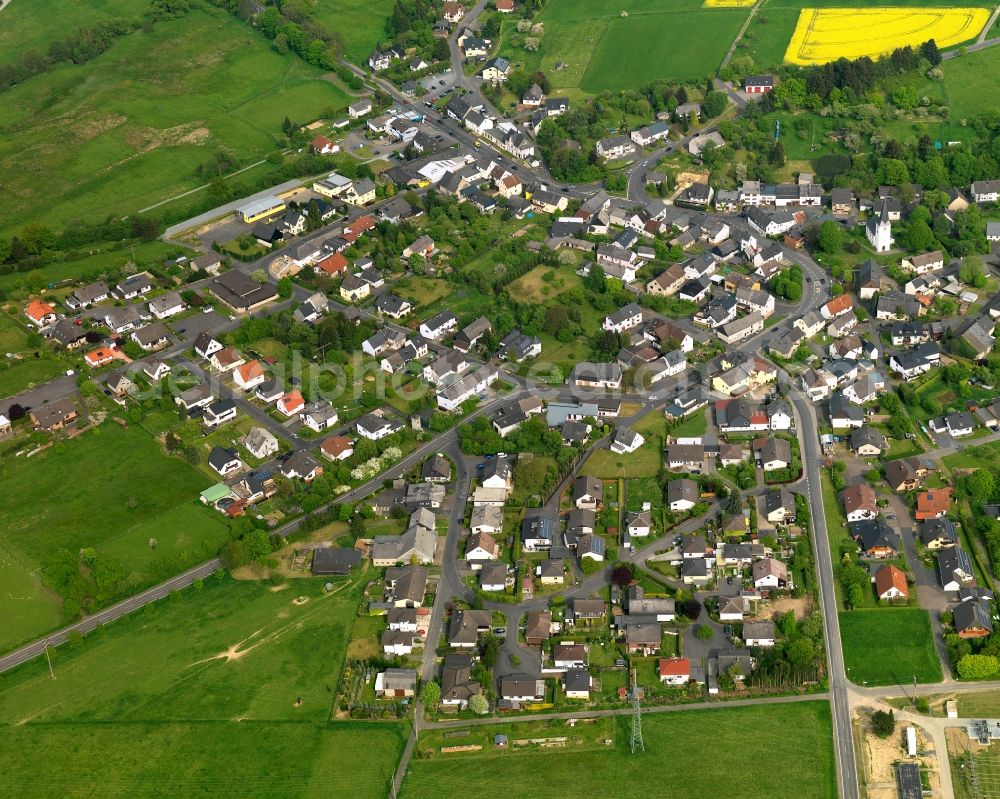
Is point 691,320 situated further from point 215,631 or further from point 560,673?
→ point 215,631

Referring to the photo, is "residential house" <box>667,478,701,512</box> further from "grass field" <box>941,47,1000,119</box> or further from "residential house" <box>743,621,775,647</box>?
"grass field" <box>941,47,1000,119</box>

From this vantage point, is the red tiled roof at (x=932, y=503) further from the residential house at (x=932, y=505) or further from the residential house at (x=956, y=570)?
the residential house at (x=956, y=570)

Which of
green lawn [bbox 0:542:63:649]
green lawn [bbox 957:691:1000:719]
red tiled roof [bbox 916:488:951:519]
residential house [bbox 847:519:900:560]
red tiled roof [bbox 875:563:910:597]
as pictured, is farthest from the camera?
red tiled roof [bbox 916:488:951:519]

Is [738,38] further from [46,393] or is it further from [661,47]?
[46,393]

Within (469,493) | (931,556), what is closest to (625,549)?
(469,493)

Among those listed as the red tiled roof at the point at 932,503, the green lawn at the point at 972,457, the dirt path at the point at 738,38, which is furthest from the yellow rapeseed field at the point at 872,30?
the red tiled roof at the point at 932,503

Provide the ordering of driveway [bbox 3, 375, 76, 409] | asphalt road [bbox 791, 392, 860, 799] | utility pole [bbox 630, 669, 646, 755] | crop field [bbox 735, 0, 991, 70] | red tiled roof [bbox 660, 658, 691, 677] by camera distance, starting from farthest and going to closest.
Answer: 1. crop field [bbox 735, 0, 991, 70]
2. driveway [bbox 3, 375, 76, 409]
3. red tiled roof [bbox 660, 658, 691, 677]
4. utility pole [bbox 630, 669, 646, 755]
5. asphalt road [bbox 791, 392, 860, 799]

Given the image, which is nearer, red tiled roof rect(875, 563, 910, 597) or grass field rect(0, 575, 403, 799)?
grass field rect(0, 575, 403, 799)

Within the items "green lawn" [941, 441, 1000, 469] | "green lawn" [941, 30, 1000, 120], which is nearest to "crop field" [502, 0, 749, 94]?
"green lawn" [941, 30, 1000, 120]
